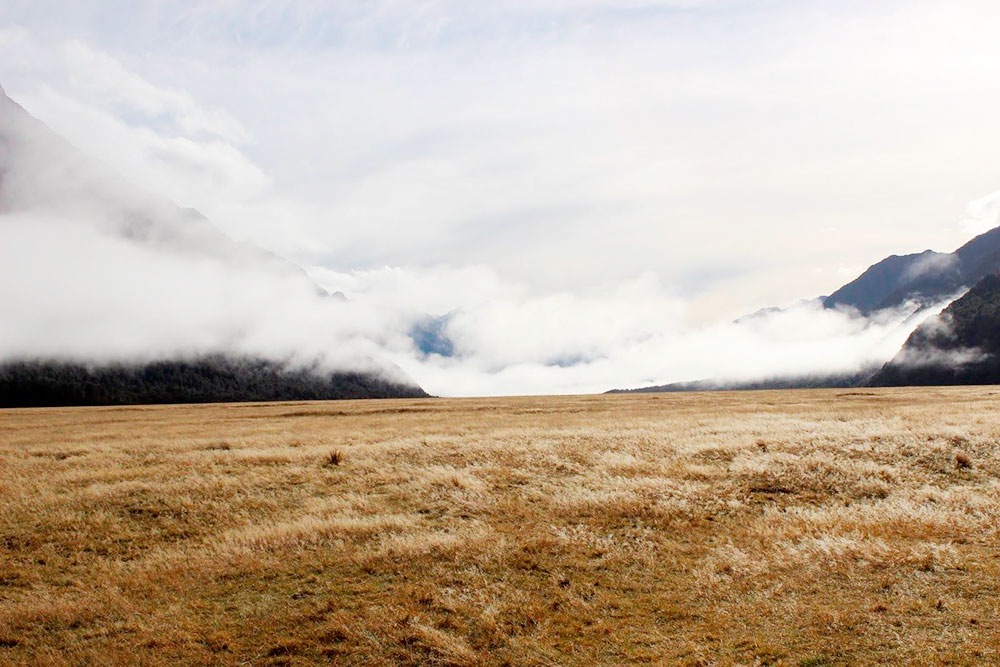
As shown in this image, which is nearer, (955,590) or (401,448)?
(955,590)

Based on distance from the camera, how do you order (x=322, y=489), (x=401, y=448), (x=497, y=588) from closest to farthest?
1. (x=497, y=588)
2. (x=322, y=489)
3. (x=401, y=448)

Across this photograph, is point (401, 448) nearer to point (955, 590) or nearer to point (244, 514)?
point (244, 514)

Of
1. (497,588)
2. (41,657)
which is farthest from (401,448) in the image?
(41,657)

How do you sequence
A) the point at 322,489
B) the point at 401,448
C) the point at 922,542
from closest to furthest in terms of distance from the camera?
1. the point at 922,542
2. the point at 322,489
3. the point at 401,448

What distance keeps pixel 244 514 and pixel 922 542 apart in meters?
17.4

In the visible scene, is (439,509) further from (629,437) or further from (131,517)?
(629,437)

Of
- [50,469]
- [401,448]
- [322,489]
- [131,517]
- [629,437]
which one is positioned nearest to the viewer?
[131,517]

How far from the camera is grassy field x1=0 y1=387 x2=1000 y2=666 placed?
861 cm

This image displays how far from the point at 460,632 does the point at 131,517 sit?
40.7 ft

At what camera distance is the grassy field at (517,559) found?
8.61 meters

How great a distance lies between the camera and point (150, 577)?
1165 cm

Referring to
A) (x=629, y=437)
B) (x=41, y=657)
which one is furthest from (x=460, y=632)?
(x=629, y=437)

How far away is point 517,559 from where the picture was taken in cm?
1217

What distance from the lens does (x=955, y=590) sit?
32.7 feet
